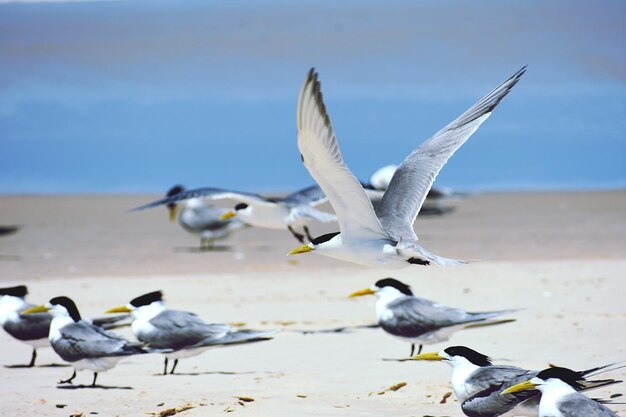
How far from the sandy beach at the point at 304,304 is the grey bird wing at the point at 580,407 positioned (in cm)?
103

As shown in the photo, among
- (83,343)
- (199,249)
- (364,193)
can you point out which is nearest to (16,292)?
(83,343)

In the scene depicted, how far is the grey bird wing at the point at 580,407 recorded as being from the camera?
5.18 meters

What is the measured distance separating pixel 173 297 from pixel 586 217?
37.8 ft

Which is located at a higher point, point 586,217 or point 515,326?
point 586,217

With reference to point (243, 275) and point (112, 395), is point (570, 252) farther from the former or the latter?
point (112, 395)

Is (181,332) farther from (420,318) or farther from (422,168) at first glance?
(422,168)

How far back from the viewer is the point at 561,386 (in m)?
5.35

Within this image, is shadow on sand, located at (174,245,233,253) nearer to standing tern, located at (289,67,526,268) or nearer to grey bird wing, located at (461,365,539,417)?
standing tern, located at (289,67,526,268)

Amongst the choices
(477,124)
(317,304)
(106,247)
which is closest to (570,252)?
(317,304)

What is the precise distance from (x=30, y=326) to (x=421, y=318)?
2.66 meters

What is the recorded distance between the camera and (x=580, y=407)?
521 cm

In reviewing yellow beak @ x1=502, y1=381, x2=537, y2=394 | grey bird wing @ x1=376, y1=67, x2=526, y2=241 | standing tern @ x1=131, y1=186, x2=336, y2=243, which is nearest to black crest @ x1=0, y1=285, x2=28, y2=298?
grey bird wing @ x1=376, y1=67, x2=526, y2=241

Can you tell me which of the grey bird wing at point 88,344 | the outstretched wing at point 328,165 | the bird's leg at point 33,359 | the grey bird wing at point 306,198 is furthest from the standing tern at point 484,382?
the grey bird wing at point 306,198

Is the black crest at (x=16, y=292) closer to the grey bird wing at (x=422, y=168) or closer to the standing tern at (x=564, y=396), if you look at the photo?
the grey bird wing at (x=422, y=168)
